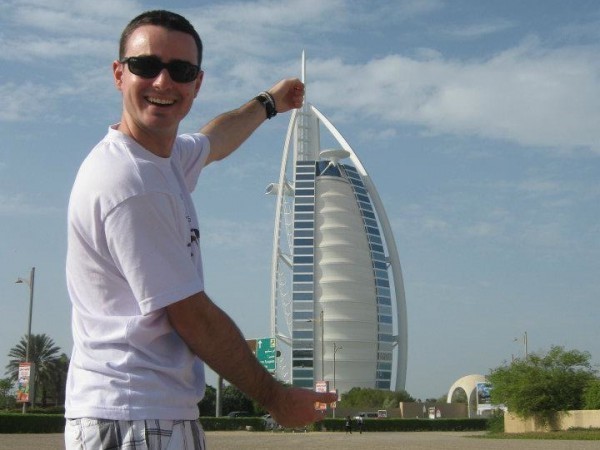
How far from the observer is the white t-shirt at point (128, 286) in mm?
2148

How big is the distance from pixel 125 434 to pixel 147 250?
401mm

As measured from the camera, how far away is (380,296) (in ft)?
371

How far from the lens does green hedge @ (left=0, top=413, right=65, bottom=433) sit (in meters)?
37.7

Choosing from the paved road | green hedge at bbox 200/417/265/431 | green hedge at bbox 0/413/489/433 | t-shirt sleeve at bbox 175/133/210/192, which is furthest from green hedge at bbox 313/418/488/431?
t-shirt sleeve at bbox 175/133/210/192

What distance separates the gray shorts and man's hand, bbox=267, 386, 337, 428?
9.1 inches

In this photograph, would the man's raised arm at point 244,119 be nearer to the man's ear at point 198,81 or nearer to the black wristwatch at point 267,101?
the black wristwatch at point 267,101

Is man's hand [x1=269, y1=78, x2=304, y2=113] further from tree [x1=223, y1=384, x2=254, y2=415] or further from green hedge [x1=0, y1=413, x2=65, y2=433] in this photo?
tree [x1=223, y1=384, x2=254, y2=415]

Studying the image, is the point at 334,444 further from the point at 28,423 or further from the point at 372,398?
the point at 372,398

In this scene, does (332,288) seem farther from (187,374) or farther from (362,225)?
(187,374)

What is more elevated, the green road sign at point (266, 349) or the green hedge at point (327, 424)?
the green road sign at point (266, 349)

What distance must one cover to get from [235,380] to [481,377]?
108 meters

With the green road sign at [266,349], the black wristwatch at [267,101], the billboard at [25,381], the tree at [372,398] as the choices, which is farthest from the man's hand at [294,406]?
the tree at [372,398]

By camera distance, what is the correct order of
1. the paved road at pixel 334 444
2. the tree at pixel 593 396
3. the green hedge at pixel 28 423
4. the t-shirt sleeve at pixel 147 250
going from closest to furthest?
the t-shirt sleeve at pixel 147 250 → the paved road at pixel 334 444 → the green hedge at pixel 28 423 → the tree at pixel 593 396

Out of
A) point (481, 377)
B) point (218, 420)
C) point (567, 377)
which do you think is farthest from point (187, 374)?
point (481, 377)
